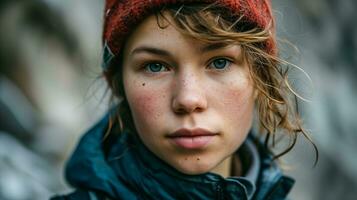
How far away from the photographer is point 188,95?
1.49 meters

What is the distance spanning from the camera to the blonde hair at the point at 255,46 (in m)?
1.51

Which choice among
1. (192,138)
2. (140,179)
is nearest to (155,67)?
(192,138)

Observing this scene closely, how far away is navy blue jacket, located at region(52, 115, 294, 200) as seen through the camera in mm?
1630

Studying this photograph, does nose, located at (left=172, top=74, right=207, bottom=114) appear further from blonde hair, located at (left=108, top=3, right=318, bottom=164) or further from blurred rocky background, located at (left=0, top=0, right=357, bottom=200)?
blurred rocky background, located at (left=0, top=0, right=357, bottom=200)

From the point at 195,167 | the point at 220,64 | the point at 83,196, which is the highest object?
the point at 220,64

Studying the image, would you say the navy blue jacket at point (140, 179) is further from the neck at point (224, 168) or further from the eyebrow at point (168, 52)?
the eyebrow at point (168, 52)

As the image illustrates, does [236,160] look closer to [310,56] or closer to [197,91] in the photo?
[197,91]

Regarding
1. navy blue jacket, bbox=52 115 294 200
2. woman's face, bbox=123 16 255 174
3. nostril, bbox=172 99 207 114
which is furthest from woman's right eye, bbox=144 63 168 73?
navy blue jacket, bbox=52 115 294 200

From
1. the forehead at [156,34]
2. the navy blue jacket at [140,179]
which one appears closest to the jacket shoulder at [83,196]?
the navy blue jacket at [140,179]

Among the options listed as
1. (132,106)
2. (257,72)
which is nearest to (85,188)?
(132,106)

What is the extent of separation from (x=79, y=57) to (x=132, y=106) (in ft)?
7.76

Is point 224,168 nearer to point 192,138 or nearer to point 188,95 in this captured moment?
point 192,138

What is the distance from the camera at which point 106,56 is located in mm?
1773

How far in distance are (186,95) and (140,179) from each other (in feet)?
1.07
